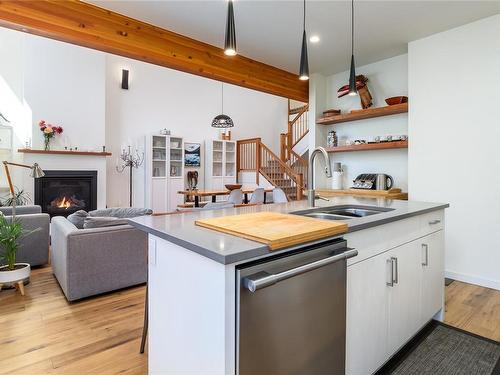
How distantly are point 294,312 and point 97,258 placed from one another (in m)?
2.30

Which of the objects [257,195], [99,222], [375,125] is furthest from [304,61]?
[257,195]

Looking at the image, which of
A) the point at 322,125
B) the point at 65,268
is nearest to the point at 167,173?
the point at 322,125

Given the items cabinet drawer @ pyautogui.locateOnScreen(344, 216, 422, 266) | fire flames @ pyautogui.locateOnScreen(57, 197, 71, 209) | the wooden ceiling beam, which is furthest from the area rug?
fire flames @ pyautogui.locateOnScreen(57, 197, 71, 209)

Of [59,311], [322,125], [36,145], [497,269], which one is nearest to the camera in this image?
[59,311]

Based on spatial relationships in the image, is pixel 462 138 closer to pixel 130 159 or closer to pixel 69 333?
pixel 69 333

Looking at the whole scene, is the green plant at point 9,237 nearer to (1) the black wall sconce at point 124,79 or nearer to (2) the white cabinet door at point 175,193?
(2) the white cabinet door at point 175,193

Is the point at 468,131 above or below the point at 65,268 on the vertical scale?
above

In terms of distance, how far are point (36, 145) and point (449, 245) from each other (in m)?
6.63

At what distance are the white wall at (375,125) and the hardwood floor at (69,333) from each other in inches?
140

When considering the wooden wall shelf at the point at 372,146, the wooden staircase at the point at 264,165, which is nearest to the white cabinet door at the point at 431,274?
the wooden wall shelf at the point at 372,146

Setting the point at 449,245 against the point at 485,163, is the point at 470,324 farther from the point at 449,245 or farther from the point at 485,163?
the point at 485,163

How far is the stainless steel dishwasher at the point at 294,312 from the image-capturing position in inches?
38.9

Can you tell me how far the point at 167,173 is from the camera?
699 centimetres

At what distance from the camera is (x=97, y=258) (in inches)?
109
